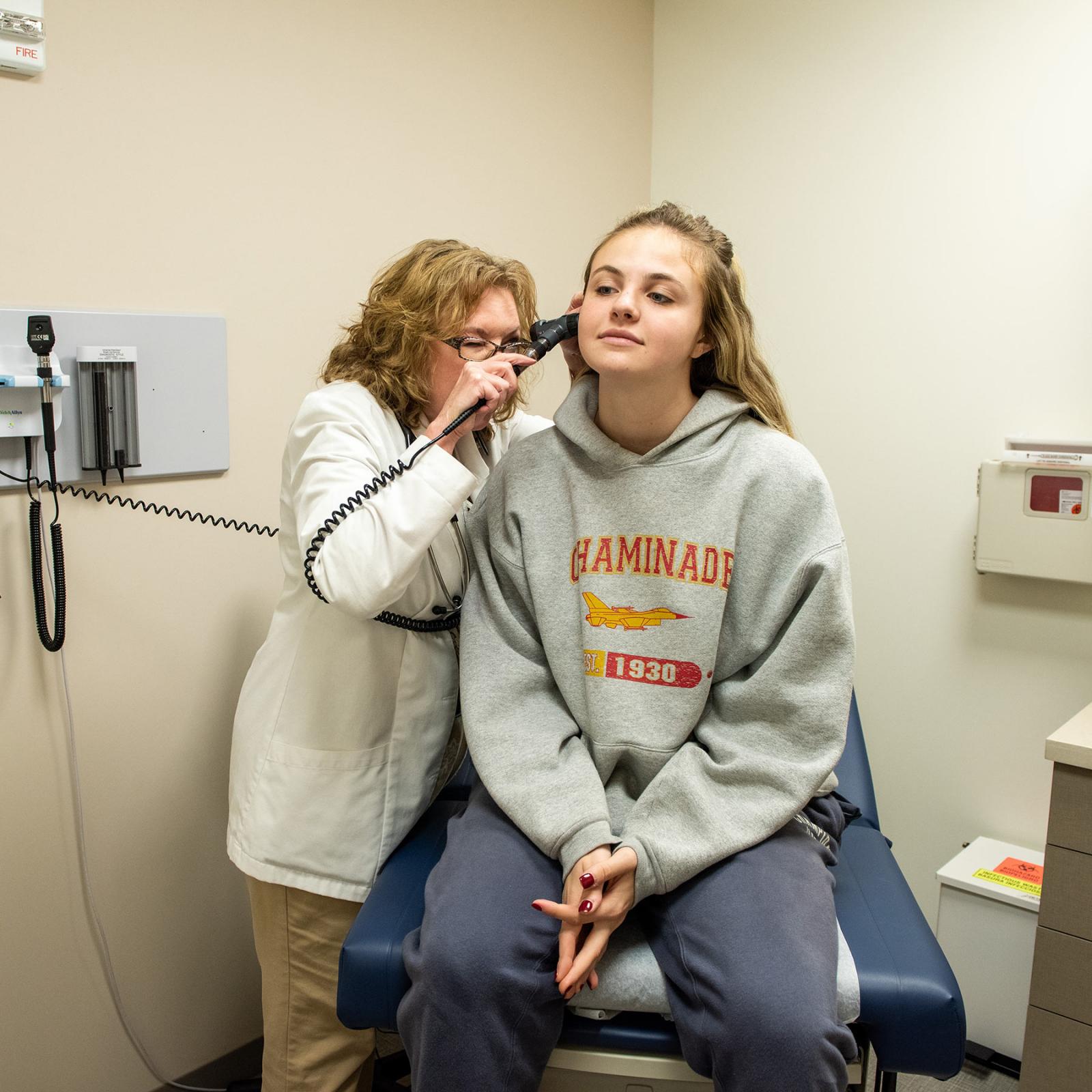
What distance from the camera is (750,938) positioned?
1141 mm

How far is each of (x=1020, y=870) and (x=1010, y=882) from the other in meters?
0.07

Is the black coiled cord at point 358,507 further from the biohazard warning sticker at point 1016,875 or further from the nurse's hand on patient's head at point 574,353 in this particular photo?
the biohazard warning sticker at point 1016,875

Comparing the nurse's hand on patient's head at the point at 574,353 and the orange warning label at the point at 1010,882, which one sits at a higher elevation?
the nurse's hand on patient's head at the point at 574,353

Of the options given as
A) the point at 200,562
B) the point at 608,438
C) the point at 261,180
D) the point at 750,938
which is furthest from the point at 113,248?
the point at 750,938

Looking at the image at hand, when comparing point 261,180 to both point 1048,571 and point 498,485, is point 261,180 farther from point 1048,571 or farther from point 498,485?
point 1048,571

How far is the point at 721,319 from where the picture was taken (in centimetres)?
144

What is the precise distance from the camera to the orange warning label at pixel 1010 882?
6.40 feet

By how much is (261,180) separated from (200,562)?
656 millimetres

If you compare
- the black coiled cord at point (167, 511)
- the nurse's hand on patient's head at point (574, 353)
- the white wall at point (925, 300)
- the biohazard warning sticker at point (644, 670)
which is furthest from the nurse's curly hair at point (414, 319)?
the white wall at point (925, 300)

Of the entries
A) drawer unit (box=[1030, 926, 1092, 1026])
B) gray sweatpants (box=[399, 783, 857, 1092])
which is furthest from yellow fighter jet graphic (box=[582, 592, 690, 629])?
drawer unit (box=[1030, 926, 1092, 1026])

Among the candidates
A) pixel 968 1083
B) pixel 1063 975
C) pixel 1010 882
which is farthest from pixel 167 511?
pixel 968 1083

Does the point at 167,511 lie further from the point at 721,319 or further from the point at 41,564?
the point at 721,319

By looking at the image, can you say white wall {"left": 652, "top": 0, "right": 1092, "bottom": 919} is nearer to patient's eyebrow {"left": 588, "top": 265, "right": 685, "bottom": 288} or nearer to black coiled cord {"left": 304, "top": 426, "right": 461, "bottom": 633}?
patient's eyebrow {"left": 588, "top": 265, "right": 685, "bottom": 288}

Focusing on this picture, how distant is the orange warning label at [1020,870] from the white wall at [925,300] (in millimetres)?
88
